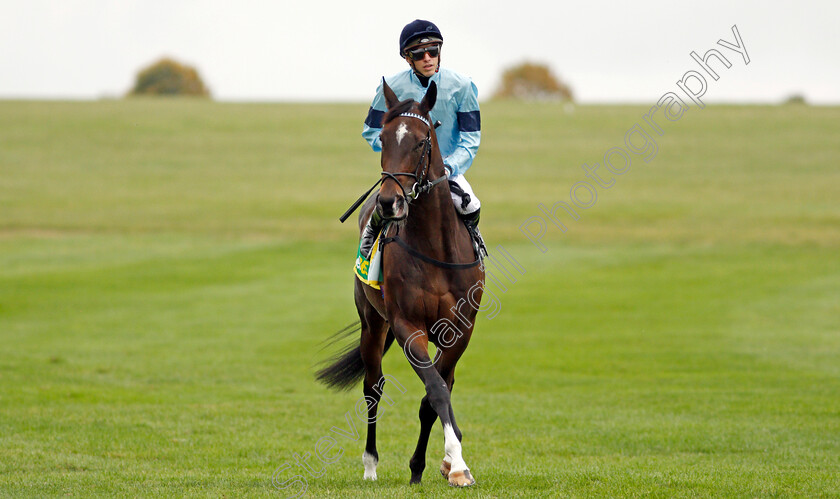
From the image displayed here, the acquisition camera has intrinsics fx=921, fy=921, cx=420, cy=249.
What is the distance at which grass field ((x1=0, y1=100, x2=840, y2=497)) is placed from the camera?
845 cm

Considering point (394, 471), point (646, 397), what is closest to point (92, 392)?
point (394, 471)

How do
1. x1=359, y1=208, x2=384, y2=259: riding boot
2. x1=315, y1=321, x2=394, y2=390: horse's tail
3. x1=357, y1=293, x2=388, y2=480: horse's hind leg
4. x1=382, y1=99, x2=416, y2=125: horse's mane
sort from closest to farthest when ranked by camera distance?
x1=382, y1=99, x2=416, y2=125: horse's mane → x1=359, y1=208, x2=384, y2=259: riding boot → x1=357, y1=293, x2=388, y2=480: horse's hind leg → x1=315, y1=321, x2=394, y2=390: horse's tail

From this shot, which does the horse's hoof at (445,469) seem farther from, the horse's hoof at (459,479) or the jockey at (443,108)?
the jockey at (443,108)

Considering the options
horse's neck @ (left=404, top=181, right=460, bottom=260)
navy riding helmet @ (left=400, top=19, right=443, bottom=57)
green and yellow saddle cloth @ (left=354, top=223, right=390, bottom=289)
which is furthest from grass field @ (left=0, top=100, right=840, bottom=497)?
navy riding helmet @ (left=400, top=19, right=443, bottom=57)

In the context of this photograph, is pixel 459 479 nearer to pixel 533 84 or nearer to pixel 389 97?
pixel 389 97

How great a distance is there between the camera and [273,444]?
31.1 feet

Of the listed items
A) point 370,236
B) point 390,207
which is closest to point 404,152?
point 390,207

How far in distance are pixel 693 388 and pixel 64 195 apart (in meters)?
36.5

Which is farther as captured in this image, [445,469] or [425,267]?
[445,469]

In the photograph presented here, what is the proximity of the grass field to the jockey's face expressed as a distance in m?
3.15

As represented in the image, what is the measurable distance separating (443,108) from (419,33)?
2.01 feet

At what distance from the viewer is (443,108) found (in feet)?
23.8

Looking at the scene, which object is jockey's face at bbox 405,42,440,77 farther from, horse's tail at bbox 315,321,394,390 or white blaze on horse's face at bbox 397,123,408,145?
horse's tail at bbox 315,321,394,390

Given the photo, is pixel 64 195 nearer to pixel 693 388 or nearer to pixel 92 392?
pixel 92 392
